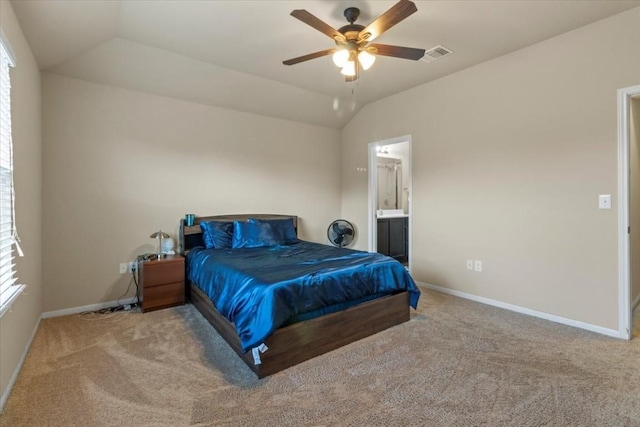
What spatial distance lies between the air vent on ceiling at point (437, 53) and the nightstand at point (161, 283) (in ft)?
11.2

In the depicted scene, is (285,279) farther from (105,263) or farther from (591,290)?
(591,290)

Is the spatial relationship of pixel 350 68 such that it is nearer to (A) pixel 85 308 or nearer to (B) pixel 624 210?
(B) pixel 624 210

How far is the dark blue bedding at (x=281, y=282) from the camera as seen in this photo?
6.76 feet

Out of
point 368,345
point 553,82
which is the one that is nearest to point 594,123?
point 553,82

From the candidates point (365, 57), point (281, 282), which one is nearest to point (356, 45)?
point (365, 57)

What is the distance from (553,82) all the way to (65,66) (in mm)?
4649

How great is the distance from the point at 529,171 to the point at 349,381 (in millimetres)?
2650

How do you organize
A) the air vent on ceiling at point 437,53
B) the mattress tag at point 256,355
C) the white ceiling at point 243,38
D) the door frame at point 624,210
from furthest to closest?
the air vent on ceiling at point 437,53
the door frame at point 624,210
the white ceiling at point 243,38
the mattress tag at point 256,355

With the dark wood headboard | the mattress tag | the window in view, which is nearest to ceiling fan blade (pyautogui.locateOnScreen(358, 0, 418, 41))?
the window

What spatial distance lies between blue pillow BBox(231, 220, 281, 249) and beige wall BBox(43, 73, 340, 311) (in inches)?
19.6

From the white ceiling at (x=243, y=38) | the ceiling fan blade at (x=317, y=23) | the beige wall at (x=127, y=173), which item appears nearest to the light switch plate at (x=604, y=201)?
the white ceiling at (x=243, y=38)

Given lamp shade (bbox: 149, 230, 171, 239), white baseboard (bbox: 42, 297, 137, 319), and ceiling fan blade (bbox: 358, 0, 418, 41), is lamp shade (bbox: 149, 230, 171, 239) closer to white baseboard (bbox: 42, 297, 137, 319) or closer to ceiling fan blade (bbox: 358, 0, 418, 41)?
white baseboard (bbox: 42, 297, 137, 319)

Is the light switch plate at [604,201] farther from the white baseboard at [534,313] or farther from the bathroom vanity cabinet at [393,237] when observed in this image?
the bathroom vanity cabinet at [393,237]

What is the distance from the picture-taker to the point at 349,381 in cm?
197
